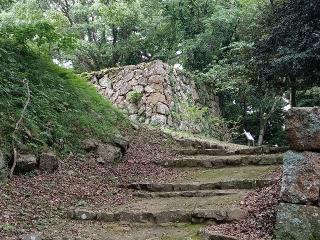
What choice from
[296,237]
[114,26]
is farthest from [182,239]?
[114,26]

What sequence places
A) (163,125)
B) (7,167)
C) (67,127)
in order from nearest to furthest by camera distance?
1. (7,167)
2. (67,127)
3. (163,125)

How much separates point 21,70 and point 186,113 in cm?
595

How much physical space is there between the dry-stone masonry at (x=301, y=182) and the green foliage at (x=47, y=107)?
361cm

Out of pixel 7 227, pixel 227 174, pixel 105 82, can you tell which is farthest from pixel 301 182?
pixel 105 82

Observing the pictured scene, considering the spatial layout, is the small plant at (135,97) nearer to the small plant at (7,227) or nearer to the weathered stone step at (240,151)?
the weathered stone step at (240,151)

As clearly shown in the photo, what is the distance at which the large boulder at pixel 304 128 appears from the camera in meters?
3.50

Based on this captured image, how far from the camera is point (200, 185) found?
548cm

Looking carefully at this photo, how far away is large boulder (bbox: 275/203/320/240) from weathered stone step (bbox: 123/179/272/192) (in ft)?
4.66

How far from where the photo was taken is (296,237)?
3449 mm

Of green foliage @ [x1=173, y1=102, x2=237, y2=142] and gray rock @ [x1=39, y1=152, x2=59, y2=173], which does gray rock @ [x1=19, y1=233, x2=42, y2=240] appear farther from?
green foliage @ [x1=173, y1=102, x2=237, y2=142]

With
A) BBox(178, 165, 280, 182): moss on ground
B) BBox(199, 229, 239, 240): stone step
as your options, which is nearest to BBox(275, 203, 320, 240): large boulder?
BBox(199, 229, 239, 240): stone step

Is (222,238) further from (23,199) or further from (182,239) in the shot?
(23,199)

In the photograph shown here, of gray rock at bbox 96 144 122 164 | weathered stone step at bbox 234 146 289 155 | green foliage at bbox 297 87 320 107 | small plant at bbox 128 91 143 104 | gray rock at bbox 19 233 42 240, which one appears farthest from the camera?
small plant at bbox 128 91 143 104

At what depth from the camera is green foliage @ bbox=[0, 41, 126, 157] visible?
18.5ft
